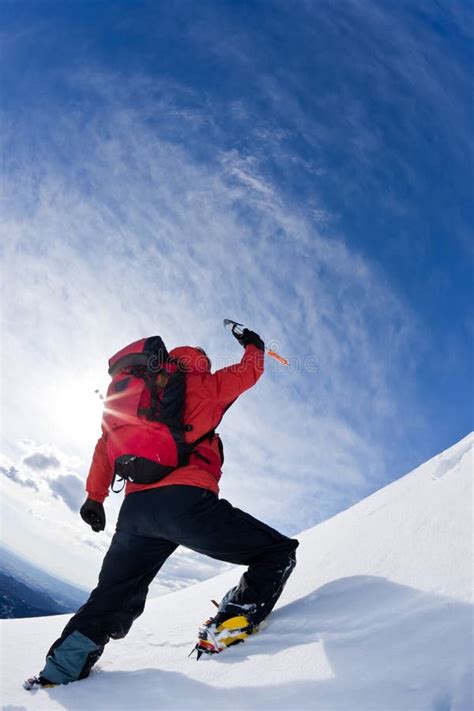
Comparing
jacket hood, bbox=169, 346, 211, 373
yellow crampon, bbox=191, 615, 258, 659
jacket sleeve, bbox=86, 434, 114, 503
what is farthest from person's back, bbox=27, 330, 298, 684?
jacket sleeve, bbox=86, 434, 114, 503

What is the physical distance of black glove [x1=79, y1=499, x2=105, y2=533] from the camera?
3986mm

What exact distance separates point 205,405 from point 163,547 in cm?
116

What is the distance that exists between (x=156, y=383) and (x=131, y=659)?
222 cm

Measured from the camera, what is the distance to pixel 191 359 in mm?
3770

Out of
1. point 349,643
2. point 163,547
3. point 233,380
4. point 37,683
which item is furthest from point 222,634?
point 233,380

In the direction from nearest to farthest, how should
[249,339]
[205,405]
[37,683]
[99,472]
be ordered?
[37,683] → [205,405] → [99,472] → [249,339]

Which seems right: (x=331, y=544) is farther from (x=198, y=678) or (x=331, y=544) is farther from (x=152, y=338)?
(x=152, y=338)

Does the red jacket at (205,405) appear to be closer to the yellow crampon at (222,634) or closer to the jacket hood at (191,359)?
the jacket hood at (191,359)

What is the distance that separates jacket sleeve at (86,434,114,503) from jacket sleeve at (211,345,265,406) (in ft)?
3.83

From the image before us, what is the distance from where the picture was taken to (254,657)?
8.78ft

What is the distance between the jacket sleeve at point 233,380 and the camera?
11.9ft

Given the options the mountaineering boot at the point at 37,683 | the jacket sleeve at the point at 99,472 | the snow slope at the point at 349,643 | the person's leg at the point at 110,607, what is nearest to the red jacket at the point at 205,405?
the jacket sleeve at the point at 99,472

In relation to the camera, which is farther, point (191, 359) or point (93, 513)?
point (93, 513)

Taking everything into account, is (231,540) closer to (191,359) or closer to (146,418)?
(146,418)
